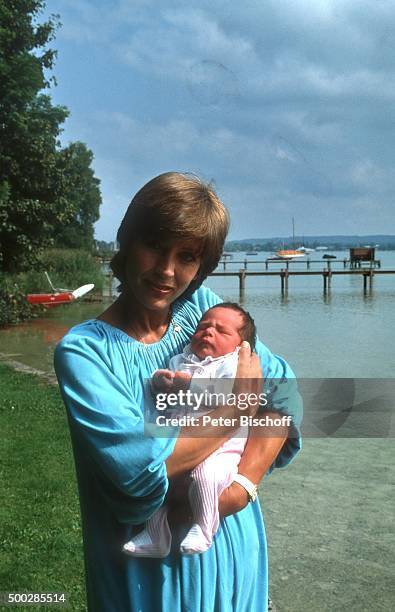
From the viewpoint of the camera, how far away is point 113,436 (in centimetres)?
128

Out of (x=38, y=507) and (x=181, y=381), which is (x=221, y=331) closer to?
(x=181, y=381)

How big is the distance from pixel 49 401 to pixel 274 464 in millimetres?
6881

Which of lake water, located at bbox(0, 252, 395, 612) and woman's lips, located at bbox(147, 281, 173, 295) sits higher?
woman's lips, located at bbox(147, 281, 173, 295)

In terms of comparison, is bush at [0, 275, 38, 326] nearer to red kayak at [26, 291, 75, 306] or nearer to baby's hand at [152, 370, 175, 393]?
red kayak at [26, 291, 75, 306]

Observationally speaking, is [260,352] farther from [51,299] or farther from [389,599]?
[51,299]

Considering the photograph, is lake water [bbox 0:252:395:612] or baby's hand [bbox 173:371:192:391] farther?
lake water [bbox 0:252:395:612]

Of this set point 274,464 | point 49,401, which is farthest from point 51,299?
point 274,464

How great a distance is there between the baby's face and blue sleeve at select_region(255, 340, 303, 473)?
0.36ft

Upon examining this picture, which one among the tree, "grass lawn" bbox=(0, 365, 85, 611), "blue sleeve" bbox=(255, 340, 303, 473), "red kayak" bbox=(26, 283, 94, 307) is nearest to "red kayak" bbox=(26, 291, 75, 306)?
"red kayak" bbox=(26, 283, 94, 307)

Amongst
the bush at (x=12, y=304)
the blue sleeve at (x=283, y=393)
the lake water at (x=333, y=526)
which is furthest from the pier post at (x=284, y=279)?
the blue sleeve at (x=283, y=393)

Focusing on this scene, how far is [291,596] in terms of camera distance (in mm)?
3766

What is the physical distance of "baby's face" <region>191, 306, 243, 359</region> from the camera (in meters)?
1.43

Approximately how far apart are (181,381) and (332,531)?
12.1 feet

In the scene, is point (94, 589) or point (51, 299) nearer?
point (94, 589)
